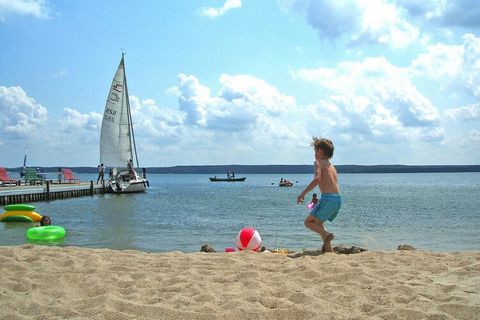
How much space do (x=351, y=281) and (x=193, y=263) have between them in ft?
7.40

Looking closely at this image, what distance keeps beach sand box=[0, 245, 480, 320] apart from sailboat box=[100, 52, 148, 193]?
37.7 m

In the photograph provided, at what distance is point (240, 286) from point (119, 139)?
41.0 metres

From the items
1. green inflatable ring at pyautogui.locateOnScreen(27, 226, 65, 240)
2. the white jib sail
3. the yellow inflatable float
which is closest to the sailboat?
the white jib sail

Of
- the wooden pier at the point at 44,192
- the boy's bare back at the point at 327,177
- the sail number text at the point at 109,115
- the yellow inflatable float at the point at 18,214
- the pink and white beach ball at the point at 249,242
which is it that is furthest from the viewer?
the sail number text at the point at 109,115

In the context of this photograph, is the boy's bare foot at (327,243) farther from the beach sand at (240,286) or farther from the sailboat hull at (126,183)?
the sailboat hull at (126,183)

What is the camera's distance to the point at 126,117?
45062mm

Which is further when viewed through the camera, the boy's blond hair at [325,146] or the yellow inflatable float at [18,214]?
the yellow inflatable float at [18,214]

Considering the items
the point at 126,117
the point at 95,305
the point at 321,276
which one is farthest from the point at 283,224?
the point at 126,117

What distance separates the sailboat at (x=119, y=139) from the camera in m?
44.0

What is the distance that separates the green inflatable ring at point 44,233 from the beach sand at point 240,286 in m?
5.56

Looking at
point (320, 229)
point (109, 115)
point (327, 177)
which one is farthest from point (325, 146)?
point (109, 115)

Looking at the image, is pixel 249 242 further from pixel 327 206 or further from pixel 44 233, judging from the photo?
pixel 44 233

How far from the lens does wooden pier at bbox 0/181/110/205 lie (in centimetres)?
3087

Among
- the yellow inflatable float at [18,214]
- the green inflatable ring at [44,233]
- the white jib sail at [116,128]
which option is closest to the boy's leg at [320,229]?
the green inflatable ring at [44,233]
